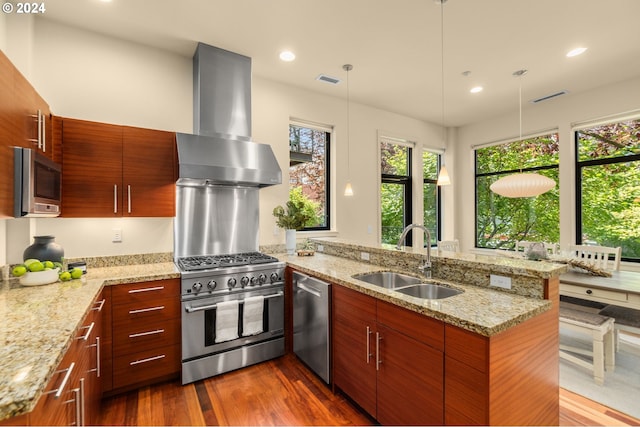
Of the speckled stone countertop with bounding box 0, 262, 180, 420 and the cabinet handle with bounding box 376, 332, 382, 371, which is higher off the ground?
the speckled stone countertop with bounding box 0, 262, 180, 420

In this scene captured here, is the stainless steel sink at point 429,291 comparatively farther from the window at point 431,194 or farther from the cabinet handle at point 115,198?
the window at point 431,194

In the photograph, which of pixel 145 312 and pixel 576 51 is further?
pixel 576 51

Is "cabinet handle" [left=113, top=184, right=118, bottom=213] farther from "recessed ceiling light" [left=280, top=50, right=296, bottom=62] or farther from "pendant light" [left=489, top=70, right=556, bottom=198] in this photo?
"pendant light" [left=489, top=70, right=556, bottom=198]

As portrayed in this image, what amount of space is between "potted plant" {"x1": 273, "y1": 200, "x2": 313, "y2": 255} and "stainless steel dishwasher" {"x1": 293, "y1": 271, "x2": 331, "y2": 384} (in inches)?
27.8

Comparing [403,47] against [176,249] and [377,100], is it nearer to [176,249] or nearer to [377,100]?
[377,100]

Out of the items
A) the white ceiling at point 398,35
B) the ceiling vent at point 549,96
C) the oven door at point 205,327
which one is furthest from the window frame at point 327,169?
the ceiling vent at point 549,96

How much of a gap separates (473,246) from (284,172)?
3881 millimetres

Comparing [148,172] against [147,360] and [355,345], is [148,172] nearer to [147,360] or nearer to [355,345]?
[147,360]

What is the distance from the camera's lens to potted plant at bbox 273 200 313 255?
3438mm

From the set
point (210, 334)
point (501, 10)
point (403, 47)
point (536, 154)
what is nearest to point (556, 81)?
point (536, 154)

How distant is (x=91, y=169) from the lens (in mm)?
2426

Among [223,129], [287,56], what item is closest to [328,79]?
[287,56]

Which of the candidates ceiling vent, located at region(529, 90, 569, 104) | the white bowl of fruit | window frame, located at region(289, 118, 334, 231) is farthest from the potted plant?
ceiling vent, located at region(529, 90, 569, 104)

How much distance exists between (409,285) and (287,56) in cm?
255
